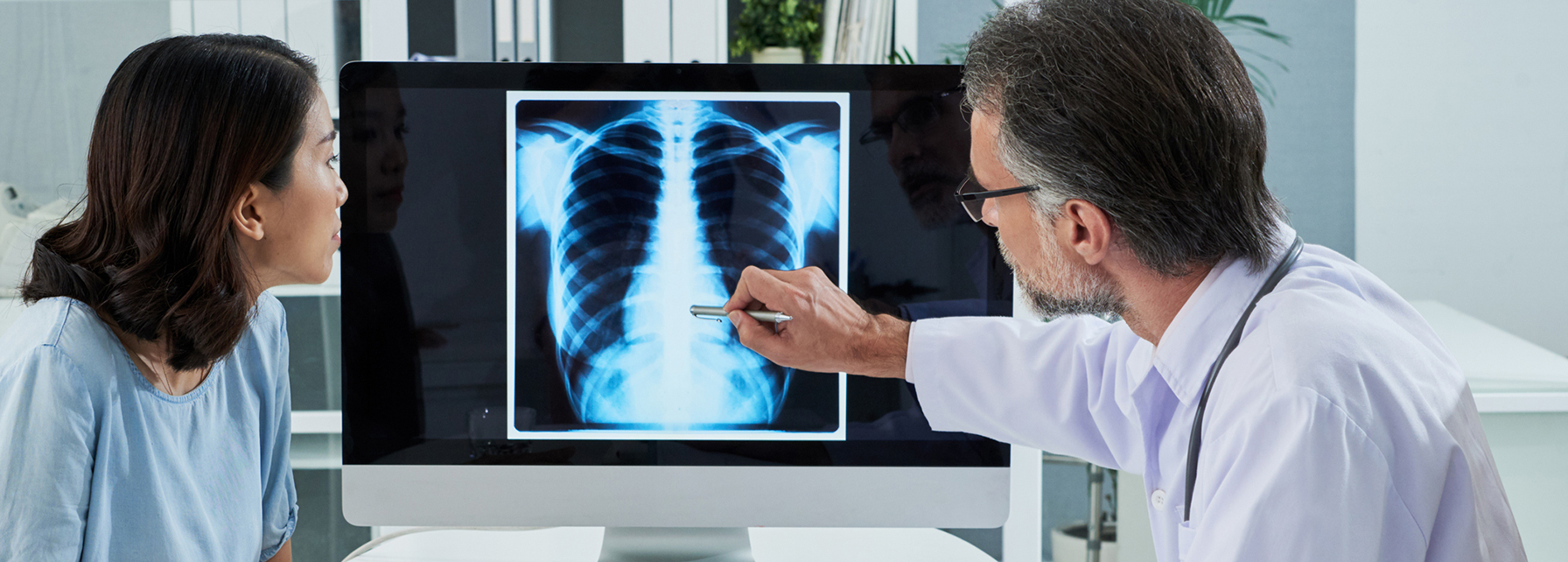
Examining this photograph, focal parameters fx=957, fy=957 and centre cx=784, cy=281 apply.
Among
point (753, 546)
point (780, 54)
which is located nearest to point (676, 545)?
point (753, 546)

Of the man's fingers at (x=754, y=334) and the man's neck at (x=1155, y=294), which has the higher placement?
the man's neck at (x=1155, y=294)

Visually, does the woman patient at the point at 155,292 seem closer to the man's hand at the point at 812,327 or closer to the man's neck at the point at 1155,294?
the man's hand at the point at 812,327

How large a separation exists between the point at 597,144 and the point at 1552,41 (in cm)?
214

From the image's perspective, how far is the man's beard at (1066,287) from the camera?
2.41 ft

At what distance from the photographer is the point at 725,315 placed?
2.75 feet

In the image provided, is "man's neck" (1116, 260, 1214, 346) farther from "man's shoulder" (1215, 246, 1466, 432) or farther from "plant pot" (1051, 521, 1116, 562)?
"plant pot" (1051, 521, 1116, 562)

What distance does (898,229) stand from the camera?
85 cm

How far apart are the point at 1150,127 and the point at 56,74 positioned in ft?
6.12

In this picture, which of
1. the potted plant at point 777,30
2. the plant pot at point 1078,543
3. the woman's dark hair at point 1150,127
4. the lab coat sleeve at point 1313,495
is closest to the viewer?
the lab coat sleeve at point 1313,495

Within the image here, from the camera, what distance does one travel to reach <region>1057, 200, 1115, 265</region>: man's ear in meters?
0.68

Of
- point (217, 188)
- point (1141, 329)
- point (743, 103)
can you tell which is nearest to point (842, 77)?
point (743, 103)

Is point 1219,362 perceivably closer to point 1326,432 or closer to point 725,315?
point 1326,432

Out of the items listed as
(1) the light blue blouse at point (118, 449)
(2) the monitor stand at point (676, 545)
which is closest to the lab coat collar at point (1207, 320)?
(2) the monitor stand at point (676, 545)

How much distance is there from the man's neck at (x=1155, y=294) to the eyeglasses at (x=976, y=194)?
10 cm
